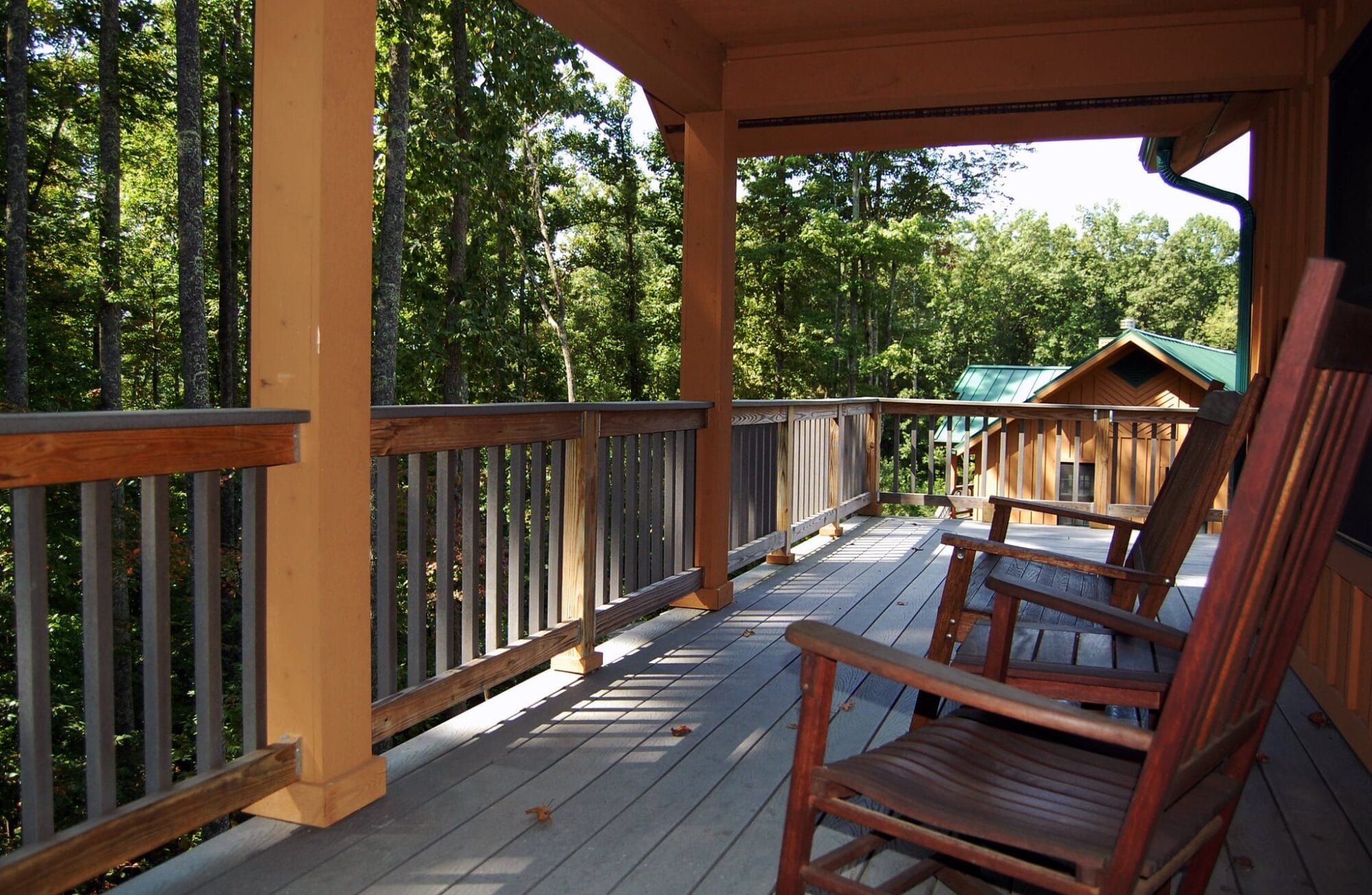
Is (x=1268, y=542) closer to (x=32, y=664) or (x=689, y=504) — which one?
(x=32, y=664)

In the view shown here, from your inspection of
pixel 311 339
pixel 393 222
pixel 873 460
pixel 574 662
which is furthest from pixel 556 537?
pixel 393 222

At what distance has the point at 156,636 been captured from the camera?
6.64ft

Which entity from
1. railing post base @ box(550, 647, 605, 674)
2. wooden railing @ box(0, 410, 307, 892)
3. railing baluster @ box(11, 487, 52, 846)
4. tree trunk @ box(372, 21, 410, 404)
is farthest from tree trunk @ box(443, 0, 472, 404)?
railing baluster @ box(11, 487, 52, 846)

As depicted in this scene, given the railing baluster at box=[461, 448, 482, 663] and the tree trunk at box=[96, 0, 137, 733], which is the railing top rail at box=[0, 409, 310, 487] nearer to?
the railing baluster at box=[461, 448, 482, 663]

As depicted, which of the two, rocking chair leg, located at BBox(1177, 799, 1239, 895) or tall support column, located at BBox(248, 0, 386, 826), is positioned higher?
tall support column, located at BBox(248, 0, 386, 826)

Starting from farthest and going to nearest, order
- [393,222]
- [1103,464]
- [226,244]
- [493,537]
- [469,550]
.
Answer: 1. [226,244]
2. [393,222]
3. [1103,464]
4. [493,537]
5. [469,550]

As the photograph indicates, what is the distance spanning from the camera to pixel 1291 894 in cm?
212

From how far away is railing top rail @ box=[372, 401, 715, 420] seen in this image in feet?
8.61

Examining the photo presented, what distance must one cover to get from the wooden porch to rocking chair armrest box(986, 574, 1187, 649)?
2.20ft

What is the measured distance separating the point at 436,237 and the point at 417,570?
50.4ft

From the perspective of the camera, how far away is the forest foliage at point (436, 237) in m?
13.4

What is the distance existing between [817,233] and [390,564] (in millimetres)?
19136

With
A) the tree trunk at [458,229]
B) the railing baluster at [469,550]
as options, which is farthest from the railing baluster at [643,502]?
the tree trunk at [458,229]

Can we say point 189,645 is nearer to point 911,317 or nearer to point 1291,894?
point 1291,894
